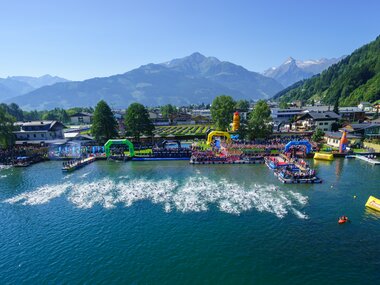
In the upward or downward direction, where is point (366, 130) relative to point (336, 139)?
upward

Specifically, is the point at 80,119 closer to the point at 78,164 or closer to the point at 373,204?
the point at 78,164

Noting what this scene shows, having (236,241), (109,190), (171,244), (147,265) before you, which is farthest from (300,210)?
(109,190)

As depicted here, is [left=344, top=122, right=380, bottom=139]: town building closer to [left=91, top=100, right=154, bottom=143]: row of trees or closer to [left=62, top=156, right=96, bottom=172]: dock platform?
[left=91, top=100, right=154, bottom=143]: row of trees

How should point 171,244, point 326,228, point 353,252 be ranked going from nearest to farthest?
point 353,252 < point 171,244 < point 326,228

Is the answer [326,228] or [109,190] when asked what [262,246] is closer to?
[326,228]

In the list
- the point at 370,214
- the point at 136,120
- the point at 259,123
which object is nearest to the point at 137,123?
the point at 136,120
